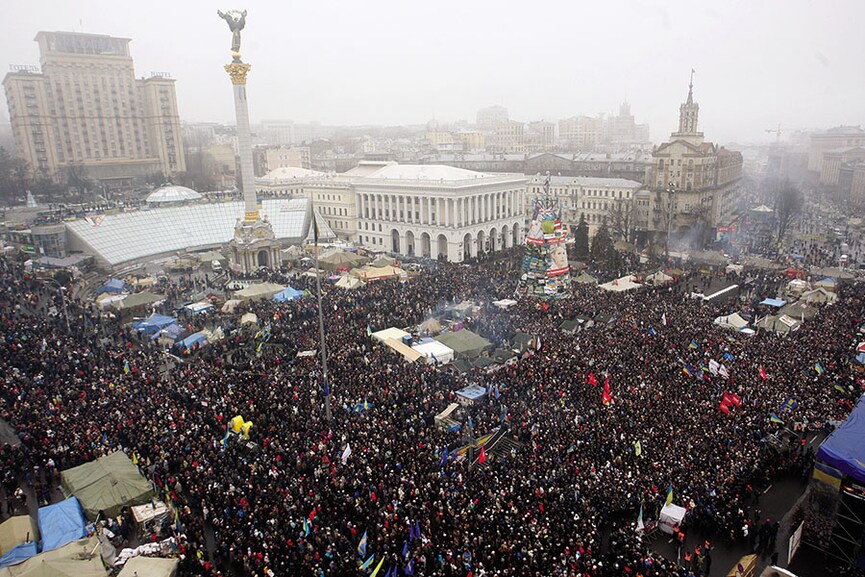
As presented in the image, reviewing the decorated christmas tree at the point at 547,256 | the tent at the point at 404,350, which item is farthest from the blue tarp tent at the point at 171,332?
the decorated christmas tree at the point at 547,256

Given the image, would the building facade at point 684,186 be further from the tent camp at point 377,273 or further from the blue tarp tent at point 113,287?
the blue tarp tent at point 113,287

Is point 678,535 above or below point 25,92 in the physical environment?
below

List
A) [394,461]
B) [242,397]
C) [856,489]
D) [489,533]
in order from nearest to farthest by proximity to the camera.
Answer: [856,489], [489,533], [394,461], [242,397]

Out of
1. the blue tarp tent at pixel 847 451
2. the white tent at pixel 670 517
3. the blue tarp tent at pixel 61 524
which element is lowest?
the white tent at pixel 670 517

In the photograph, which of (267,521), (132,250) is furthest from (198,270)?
(267,521)

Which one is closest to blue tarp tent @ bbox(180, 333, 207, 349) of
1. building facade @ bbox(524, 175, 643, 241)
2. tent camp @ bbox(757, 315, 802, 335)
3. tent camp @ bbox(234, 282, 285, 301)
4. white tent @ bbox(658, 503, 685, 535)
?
tent camp @ bbox(234, 282, 285, 301)

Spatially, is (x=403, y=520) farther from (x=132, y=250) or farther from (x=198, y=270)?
(x=132, y=250)
